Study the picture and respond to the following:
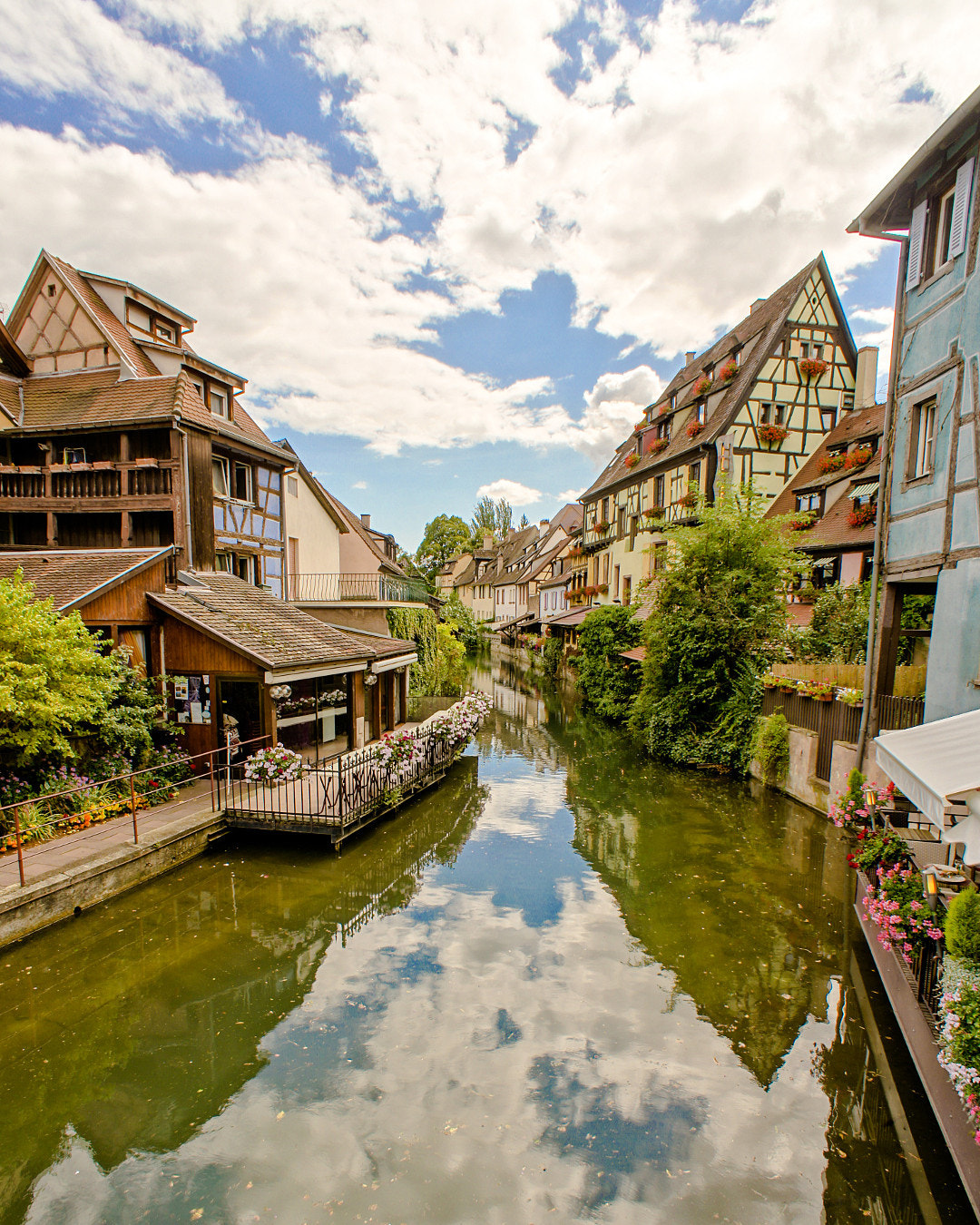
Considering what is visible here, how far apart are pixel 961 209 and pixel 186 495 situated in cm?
1567

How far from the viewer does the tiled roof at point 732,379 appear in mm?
24781

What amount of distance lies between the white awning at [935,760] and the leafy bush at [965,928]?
0.59 metres

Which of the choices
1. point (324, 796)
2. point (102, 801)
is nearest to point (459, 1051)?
point (324, 796)

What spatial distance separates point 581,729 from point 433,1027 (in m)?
17.3

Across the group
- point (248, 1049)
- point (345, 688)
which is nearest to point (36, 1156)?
point (248, 1049)

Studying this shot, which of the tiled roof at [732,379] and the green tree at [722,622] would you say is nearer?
the green tree at [722,622]

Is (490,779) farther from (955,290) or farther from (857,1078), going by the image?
(955,290)

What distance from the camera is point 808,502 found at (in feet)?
74.1

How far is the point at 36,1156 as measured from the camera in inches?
197

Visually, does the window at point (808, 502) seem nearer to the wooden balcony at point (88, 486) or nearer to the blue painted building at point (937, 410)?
the blue painted building at point (937, 410)

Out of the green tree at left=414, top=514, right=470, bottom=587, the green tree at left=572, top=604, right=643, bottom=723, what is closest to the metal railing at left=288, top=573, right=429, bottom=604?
the green tree at left=572, top=604, right=643, bottom=723

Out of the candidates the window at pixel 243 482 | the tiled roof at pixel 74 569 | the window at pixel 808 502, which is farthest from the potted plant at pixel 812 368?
the tiled roof at pixel 74 569

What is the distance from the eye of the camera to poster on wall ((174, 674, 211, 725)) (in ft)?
44.1

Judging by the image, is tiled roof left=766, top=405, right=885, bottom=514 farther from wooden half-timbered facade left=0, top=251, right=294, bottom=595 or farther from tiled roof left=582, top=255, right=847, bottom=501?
wooden half-timbered facade left=0, top=251, right=294, bottom=595
